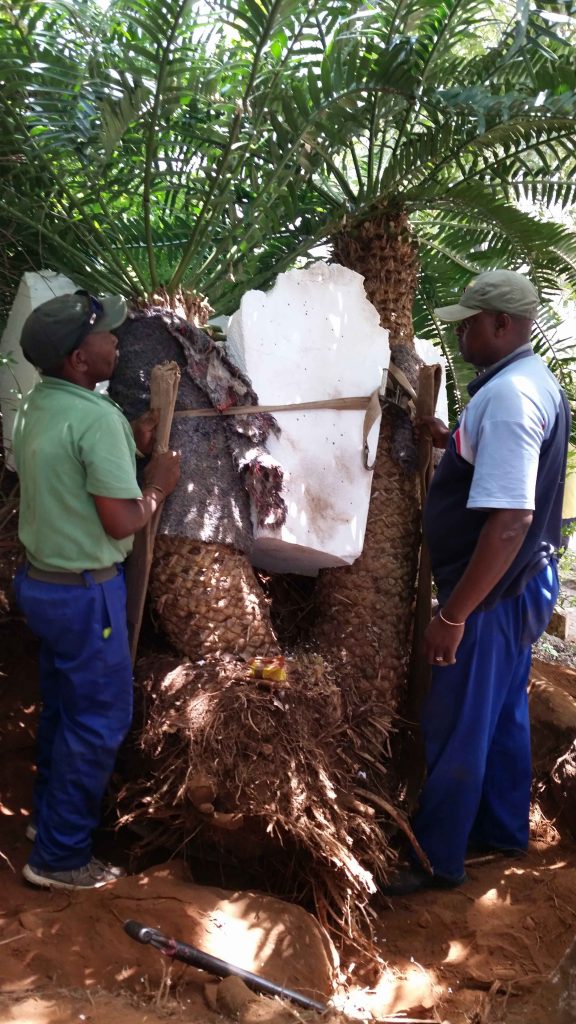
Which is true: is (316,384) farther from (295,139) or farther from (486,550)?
(486,550)

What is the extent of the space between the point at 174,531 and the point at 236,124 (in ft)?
5.35

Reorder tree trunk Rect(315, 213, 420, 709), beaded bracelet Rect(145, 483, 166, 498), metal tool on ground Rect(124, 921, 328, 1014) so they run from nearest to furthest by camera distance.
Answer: metal tool on ground Rect(124, 921, 328, 1014) → beaded bracelet Rect(145, 483, 166, 498) → tree trunk Rect(315, 213, 420, 709)

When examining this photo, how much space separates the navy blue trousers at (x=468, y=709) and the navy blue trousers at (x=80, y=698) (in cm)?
119

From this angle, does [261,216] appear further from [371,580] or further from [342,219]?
[371,580]

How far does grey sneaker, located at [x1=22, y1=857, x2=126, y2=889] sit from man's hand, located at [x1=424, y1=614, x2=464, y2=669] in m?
1.36

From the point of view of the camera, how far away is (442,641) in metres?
2.89

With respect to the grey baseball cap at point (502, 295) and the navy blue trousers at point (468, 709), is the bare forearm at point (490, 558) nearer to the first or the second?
the navy blue trousers at point (468, 709)

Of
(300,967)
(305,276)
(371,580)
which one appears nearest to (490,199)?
(305,276)

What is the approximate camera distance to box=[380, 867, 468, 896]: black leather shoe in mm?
3195

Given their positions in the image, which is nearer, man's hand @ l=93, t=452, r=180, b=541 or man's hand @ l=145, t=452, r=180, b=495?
man's hand @ l=93, t=452, r=180, b=541

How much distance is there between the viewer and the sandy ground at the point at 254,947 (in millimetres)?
2352

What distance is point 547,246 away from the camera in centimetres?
420

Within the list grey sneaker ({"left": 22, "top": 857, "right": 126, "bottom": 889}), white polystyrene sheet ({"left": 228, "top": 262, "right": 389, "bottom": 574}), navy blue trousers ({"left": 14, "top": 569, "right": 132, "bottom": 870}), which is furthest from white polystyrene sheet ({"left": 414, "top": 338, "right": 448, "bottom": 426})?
grey sneaker ({"left": 22, "top": 857, "right": 126, "bottom": 889})

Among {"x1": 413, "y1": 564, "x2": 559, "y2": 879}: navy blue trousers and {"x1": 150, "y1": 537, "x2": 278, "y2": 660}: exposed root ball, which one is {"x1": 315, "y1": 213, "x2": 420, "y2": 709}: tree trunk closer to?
{"x1": 413, "y1": 564, "x2": 559, "y2": 879}: navy blue trousers
